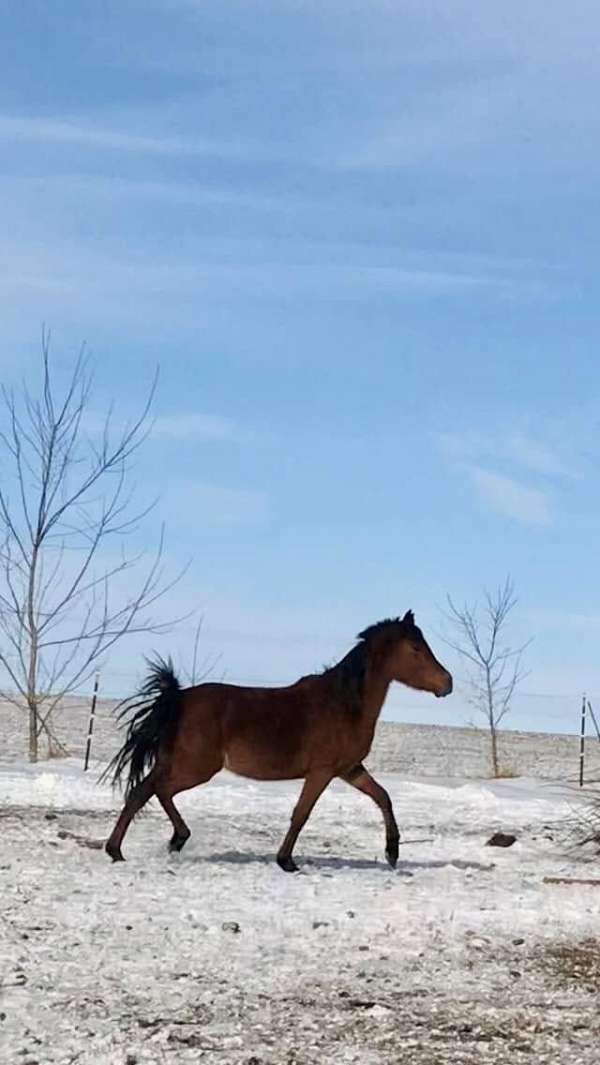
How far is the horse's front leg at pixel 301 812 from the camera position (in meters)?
8.91

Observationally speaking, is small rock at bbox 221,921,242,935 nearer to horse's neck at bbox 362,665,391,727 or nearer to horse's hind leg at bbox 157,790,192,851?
horse's hind leg at bbox 157,790,192,851

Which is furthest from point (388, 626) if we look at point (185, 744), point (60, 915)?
point (60, 915)

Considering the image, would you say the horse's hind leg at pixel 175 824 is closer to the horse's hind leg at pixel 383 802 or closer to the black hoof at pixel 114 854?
the black hoof at pixel 114 854

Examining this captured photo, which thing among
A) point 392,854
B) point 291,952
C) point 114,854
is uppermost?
point 392,854

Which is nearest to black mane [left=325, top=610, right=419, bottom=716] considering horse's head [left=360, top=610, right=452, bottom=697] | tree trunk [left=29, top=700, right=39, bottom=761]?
horse's head [left=360, top=610, right=452, bottom=697]

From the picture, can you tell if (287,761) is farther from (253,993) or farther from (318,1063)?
(318,1063)

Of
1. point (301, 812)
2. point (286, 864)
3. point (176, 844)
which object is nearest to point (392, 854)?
point (301, 812)

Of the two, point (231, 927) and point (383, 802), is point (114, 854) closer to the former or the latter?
point (383, 802)

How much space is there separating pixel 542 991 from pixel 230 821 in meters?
6.69

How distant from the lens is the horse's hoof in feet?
29.0

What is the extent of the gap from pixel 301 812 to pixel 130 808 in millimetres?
1159

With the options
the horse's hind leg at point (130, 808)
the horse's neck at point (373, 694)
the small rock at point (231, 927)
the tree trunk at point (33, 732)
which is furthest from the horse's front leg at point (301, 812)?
the tree trunk at point (33, 732)

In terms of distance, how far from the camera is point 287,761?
373 inches

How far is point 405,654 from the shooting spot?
989 centimetres
